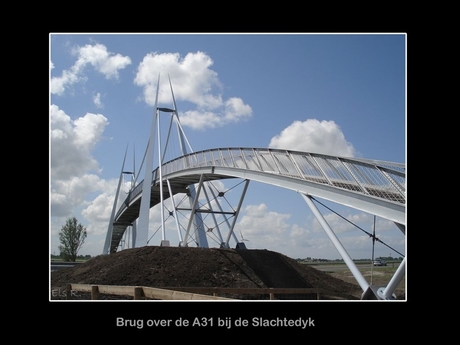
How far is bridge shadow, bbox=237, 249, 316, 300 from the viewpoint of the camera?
22.3 metres

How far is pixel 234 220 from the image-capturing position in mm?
26781

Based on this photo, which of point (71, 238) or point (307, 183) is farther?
point (71, 238)

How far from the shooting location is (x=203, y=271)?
22188 millimetres

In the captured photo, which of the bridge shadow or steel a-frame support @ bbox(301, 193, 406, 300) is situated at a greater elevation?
steel a-frame support @ bbox(301, 193, 406, 300)

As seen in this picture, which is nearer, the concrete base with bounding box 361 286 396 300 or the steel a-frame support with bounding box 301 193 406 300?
the steel a-frame support with bounding box 301 193 406 300

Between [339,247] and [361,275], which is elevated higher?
[339,247]

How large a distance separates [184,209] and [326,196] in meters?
18.6

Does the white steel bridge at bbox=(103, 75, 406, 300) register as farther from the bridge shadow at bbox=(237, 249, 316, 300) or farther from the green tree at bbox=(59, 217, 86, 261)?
the green tree at bbox=(59, 217, 86, 261)

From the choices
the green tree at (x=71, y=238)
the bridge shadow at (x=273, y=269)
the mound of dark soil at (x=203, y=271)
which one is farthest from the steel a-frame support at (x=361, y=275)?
the green tree at (x=71, y=238)

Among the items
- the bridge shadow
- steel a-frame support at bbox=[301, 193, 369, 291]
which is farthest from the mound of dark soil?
steel a-frame support at bbox=[301, 193, 369, 291]

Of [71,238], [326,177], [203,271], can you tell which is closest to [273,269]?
[203,271]

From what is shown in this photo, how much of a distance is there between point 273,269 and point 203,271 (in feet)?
14.3

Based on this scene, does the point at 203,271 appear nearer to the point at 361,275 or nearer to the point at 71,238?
the point at 361,275
